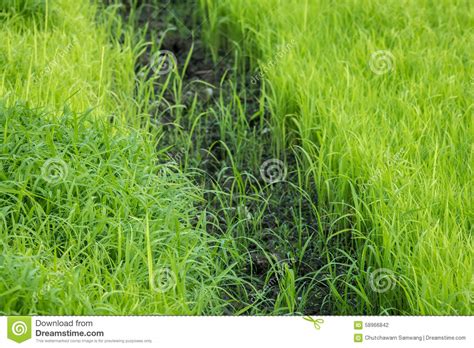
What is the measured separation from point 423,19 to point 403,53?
0.50m

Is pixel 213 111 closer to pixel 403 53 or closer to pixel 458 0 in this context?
pixel 403 53

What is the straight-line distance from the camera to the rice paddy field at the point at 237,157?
305 cm

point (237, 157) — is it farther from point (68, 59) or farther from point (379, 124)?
point (68, 59)

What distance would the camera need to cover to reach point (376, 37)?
4.68m

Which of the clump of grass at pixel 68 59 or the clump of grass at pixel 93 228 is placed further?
the clump of grass at pixel 68 59

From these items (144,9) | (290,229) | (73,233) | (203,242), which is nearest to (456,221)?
(290,229)

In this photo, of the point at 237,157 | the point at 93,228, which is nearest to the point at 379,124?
the point at 237,157

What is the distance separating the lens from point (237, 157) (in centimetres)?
418

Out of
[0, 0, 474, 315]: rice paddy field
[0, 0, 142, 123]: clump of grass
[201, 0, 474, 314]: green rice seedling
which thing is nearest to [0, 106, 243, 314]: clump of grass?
[0, 0, 474, 315]: rice paddy field

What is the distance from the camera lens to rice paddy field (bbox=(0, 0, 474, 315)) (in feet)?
10.0

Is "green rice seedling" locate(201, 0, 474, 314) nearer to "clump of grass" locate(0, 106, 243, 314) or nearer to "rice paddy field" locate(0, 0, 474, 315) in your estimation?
"rice paddy field" locate(0, 0, 474, 315)

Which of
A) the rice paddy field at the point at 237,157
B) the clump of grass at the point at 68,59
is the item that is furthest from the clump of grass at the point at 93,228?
the clump of grass at the point at 68,59

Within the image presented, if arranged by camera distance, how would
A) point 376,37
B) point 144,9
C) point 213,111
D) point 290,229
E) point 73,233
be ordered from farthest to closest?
point 144,9 → point 376,37 → point 213,111 → point 290,229 → point 73,233

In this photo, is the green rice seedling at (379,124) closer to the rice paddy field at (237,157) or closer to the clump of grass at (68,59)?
the rice paddy field at (237,157)
